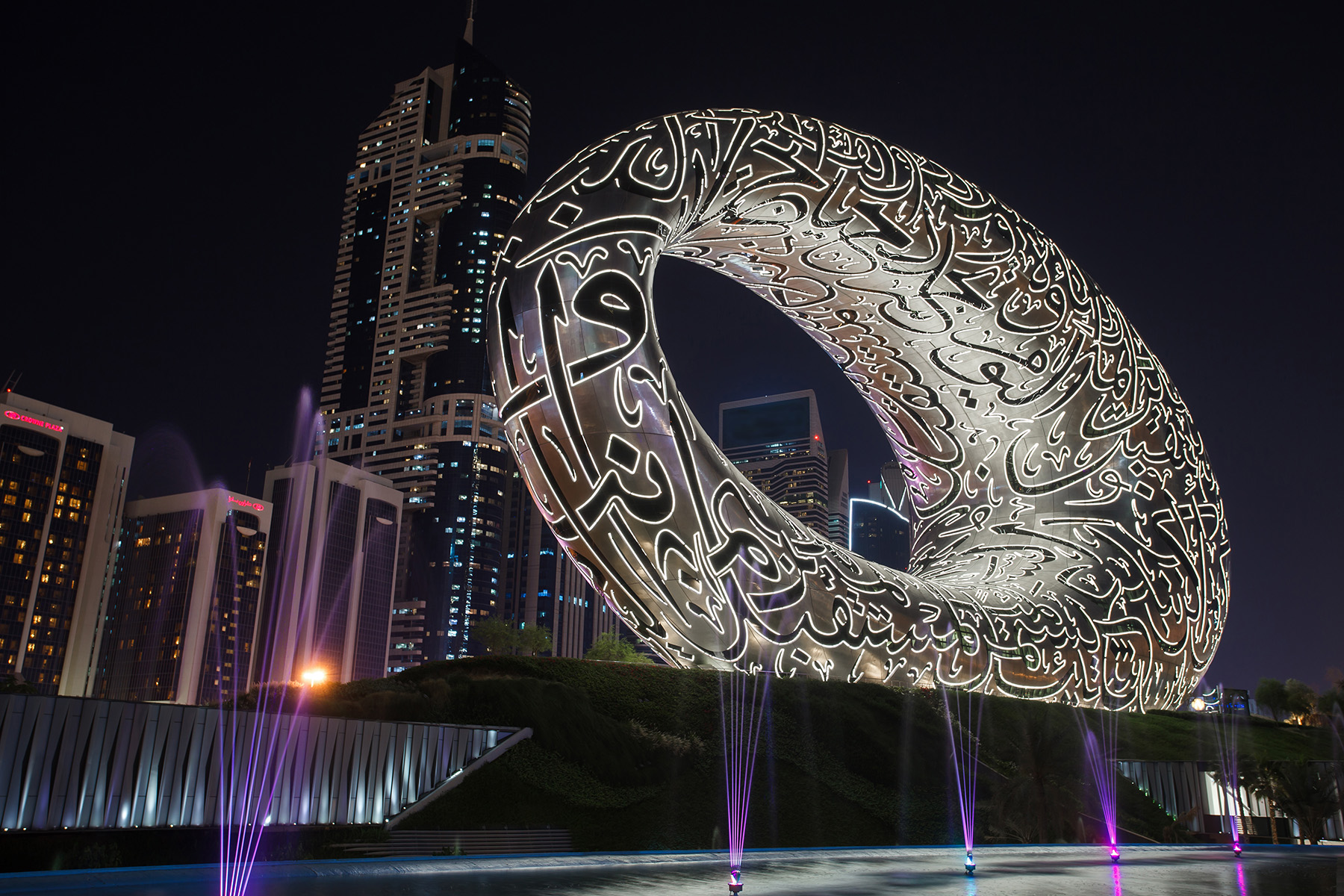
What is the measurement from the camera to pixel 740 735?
1448 cm

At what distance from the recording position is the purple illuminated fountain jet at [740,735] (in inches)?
496

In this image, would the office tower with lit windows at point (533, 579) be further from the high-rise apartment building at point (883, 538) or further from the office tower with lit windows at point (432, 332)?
the high-rise apartment building at point (883, 538)

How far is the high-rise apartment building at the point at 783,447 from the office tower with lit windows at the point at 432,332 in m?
34.7

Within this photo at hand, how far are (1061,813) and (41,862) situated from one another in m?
12.2

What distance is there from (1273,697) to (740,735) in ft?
90.7

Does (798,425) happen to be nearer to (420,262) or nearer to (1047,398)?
(420,262)

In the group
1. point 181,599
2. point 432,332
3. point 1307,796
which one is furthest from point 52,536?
point 1307,796

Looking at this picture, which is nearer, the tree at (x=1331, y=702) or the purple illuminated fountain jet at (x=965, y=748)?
the purple illuminated fountain jet at (x=965, y=748)

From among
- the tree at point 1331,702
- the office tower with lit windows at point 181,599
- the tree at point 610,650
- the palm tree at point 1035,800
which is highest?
the office tower with lit windows at point 181,599

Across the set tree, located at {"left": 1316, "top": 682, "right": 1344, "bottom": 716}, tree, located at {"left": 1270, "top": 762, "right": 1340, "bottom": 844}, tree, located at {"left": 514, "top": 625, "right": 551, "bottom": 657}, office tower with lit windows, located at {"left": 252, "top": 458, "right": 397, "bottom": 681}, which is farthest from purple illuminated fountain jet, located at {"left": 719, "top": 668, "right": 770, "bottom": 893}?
office tower with lit windows, located at {"left": 252, "top": 458, "right": 397, "bottom": 681}

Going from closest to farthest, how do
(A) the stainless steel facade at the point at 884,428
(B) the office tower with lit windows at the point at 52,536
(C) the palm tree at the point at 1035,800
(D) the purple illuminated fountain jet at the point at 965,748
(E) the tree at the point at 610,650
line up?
(C) the palm tree at the point at 1035,800 < (D) the purple illuminated fountain jet at the point at 965,748 < (A) the stainless steel facade at the point at 884,428 < (E) the tree at the point at 610,650 < (B) the office tower with lit windows at the point at 52,536

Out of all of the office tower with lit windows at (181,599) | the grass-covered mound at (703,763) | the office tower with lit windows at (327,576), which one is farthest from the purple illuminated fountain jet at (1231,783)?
the office tower with lit windows at (327,576)

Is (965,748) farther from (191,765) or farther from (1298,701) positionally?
(1298,701)

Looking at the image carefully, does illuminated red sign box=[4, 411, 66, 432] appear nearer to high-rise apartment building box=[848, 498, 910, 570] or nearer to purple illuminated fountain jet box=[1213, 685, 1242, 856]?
purple illuminated fountain jet box=[1213, 685, 1242, 856]
